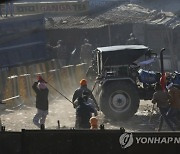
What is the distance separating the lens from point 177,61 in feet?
78.4

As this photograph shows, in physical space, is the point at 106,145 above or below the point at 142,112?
above

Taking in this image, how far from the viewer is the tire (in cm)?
1337

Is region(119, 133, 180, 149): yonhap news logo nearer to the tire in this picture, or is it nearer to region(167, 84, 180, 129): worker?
region(167, 84, 180, 129): worker

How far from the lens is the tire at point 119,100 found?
526 inches

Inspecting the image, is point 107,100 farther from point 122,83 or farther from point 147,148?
point 147,148

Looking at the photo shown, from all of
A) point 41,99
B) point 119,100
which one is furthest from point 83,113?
point 119,100

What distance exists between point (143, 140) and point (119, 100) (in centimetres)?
670

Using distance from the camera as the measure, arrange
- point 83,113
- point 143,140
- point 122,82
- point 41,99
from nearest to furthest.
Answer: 1. point 143,140
2. point 83,113
3. point 41,99
4. point 122,82

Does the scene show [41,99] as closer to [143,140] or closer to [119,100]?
[119,100]

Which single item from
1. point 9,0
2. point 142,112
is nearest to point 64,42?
point 9,0

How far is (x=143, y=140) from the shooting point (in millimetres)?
6801

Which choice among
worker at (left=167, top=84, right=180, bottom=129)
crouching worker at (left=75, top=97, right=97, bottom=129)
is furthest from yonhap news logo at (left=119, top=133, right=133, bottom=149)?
worker at (left=167, top=84, right=180, bottom=129)

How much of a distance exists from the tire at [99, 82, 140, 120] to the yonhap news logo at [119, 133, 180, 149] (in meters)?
6.52

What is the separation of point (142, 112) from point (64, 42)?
566 inches
